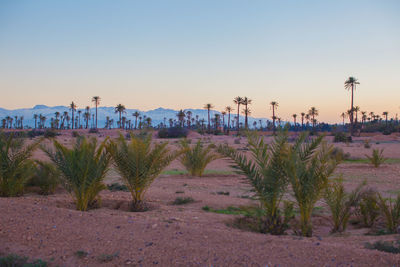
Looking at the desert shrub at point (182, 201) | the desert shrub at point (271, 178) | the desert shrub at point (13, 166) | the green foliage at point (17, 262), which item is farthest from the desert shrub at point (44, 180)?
the desert shrub at point (271, 178)

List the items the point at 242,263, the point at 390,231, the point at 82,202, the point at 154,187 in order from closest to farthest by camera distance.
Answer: the point at 242,263 < the point at 390,231 < the point at 82,202 < the point at 154,187

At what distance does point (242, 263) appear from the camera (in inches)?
167

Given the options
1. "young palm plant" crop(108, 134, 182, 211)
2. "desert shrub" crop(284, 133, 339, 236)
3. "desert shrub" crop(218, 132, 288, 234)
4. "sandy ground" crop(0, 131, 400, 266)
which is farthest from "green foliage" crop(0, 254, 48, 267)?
"desert shrub" crop(284, 133, 339, 236)

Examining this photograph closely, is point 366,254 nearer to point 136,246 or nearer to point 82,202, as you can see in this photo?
point 136,246

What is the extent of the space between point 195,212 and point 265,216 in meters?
2.24

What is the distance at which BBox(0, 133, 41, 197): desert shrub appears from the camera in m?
8.51

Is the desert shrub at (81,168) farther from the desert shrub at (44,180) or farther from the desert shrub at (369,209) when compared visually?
the desert shrub at (369,209)

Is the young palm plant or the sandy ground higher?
the young palm plant

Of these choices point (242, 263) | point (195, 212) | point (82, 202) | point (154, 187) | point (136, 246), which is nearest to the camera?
point (242, 263)

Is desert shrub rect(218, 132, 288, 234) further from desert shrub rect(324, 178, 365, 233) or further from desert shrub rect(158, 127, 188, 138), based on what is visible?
desert shrub rect(158, 127, 188, 138)

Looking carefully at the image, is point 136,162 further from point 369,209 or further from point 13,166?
point 369,209

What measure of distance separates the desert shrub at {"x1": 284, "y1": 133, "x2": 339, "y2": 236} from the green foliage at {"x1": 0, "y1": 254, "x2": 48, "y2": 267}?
4125 mm

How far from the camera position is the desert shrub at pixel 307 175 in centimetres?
591

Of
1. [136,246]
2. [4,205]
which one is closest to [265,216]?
[136,246]
